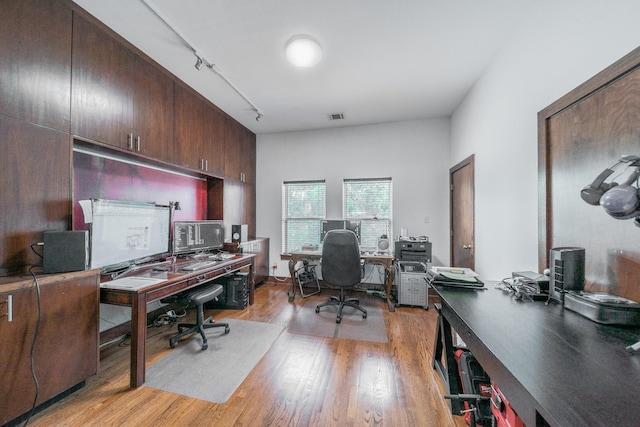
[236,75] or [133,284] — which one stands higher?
[236,75]

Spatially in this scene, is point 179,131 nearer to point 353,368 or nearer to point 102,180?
point 102,180

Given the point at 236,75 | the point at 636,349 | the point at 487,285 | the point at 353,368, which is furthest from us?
the point at 236,75

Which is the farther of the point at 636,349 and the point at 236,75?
the point at 236,75

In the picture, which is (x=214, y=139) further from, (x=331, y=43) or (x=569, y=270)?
(x=569, y=270)

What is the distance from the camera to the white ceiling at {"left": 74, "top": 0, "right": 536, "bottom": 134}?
177cm

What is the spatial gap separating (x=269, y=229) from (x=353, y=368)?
300 cm

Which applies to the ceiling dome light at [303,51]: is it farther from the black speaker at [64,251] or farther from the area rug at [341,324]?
the area rug at [341,324]

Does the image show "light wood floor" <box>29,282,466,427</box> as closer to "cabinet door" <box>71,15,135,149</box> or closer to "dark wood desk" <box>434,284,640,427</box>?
"dark wood desk" <box>434,284,640,427</box>

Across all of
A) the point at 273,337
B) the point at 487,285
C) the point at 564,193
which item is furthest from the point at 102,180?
the point at 564,193

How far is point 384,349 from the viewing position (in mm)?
2211

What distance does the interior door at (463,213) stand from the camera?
282 centimetres

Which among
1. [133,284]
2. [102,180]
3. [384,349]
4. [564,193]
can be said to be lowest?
[384,349]

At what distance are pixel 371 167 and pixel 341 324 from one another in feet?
8.42

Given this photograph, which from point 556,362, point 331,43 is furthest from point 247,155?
point 556,362
